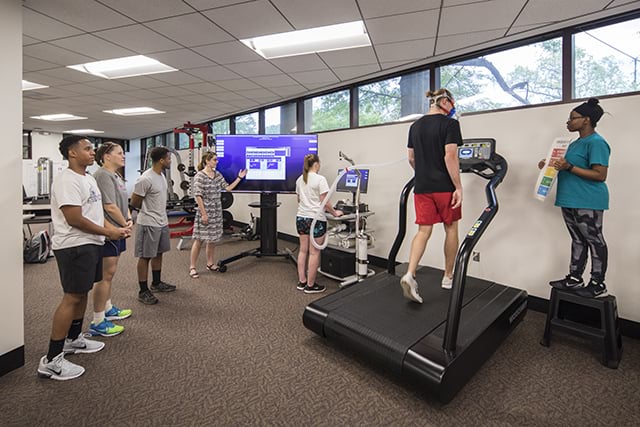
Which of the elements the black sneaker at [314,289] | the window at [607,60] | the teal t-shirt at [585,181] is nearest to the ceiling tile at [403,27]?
the window at [607,60]

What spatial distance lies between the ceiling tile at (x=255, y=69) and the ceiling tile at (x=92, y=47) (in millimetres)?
1240

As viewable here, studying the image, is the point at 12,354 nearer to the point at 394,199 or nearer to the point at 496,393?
the point at 496,393

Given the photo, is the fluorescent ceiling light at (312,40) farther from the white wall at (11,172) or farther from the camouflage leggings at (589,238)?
the camouflage leggings at (589,238)

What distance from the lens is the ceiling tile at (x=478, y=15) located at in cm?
263

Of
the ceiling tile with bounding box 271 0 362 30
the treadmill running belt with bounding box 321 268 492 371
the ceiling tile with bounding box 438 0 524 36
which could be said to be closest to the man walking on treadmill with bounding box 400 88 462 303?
the treadmill running belt with bounding box 321 268 492 371

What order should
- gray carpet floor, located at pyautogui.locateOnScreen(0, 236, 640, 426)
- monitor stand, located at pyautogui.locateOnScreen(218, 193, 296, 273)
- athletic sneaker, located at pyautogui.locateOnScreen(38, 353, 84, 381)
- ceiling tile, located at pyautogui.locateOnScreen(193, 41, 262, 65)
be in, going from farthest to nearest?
1. monitor stand, located at pyautogui.locateOnScreen(218, 193, 296, 273)
2. ceiling tile, located at pyautogui.locateOnScreen(193, 41, 262, 65)
3. athletic sneaker, located at pyautogui.locateOnScreen(38, 353, 84, 381)
4. gray carpet floor, located at pyautogui.locateOnScreen(0, 236, 640, 426)

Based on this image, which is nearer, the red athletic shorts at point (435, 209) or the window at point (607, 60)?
the red athletic shorts at point (435, 209)

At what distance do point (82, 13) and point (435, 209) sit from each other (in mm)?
3461

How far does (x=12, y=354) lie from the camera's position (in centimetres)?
203

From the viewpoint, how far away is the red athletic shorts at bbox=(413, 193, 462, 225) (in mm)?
2422

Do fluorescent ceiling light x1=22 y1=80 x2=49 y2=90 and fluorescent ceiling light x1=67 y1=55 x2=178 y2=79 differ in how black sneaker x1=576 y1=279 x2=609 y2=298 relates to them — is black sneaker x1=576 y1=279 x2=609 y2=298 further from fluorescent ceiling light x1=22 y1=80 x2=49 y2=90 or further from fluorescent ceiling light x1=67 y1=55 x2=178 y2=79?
fluorescent ceiling light x1=22 y1=80 x2=49 y2=90

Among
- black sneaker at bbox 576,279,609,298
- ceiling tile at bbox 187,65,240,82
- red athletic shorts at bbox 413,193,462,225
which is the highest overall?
ceiling tile at bbox 187,65,240,82

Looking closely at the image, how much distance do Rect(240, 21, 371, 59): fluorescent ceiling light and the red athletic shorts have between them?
189 centimetres

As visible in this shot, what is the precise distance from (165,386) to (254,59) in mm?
3588
